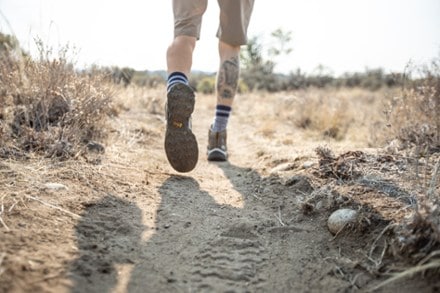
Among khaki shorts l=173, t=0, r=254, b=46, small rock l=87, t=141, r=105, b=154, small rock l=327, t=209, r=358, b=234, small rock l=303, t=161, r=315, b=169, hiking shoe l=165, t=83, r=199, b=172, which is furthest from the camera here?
small rock l=87, t=141, r=105, b=154

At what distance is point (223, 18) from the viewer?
217 cm

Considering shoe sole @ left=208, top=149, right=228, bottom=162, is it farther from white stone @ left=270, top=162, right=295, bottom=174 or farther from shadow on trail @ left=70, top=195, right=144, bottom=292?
shadow on trail @ left=70, top=195, right=144, bottom=292

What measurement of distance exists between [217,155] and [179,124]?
0.75 metres

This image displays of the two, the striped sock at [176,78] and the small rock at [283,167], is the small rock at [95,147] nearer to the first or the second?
the striped sock at [176,78]

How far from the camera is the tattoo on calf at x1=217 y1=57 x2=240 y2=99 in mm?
2352

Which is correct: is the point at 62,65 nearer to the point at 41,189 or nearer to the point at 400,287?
the point at 41,189

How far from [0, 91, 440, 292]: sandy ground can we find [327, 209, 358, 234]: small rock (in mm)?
31

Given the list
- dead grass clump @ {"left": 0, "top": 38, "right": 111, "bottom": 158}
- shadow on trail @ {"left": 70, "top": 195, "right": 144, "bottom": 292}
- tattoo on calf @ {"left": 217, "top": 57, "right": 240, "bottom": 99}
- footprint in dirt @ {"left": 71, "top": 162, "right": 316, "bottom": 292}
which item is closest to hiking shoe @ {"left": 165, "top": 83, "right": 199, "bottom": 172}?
footprint in dirt @ {"left": 71, "top": 162, "right": 316, "bottom": 292}

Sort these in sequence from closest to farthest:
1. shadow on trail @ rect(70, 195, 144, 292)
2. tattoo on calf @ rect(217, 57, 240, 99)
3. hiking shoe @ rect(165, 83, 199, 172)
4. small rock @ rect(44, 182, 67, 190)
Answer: shadow on trail @ rect(70, 195, 144, 292)
small rock @ rect(44, 182, 67, 190)
hiking shoe @ rect(165, 83, 199, 172)
tattoo on calf @ rect(217, 57, 240, 99)

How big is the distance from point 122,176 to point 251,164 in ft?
3.02

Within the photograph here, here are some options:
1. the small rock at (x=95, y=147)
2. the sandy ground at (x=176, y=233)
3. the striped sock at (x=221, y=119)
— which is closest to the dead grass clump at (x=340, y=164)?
the sandy ground at (x=176, y=233)

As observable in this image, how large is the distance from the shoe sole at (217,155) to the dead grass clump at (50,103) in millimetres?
723

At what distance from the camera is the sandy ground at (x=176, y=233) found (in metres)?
0.90

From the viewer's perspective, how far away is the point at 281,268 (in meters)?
1.02
